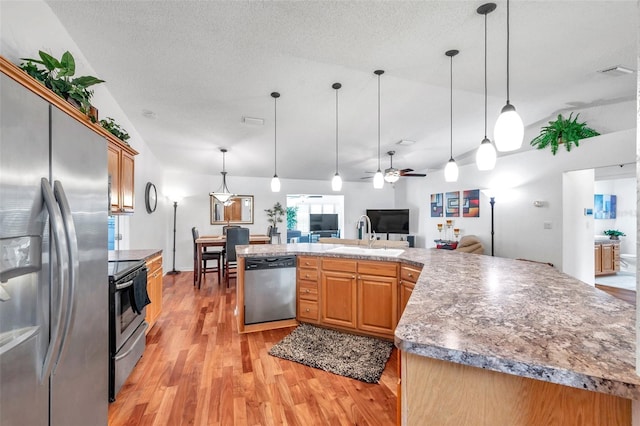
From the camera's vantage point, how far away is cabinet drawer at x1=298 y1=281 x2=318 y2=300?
10.1ft

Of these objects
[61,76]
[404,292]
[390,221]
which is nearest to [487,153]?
[404,292]

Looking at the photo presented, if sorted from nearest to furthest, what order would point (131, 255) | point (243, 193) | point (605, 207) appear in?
point (131, 255)
point (605, 207)
point (243, 193)

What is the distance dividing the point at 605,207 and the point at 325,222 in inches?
275

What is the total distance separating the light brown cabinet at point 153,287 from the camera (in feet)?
9.24

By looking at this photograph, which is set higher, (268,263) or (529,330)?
(529,330)

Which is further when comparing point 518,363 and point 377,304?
point 377,304

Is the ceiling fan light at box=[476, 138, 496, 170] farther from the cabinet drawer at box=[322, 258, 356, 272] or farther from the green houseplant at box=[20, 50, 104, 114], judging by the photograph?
the green houseplant at box=[20, 50, 104, 114]

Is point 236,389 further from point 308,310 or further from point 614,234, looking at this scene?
point 614,234

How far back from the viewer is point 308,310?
→ 3084 millimetres

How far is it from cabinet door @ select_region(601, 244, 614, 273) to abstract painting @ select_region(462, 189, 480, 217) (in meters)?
2.76

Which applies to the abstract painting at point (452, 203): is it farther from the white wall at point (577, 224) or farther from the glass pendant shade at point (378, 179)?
the glass pendant shade at point (378, 179)

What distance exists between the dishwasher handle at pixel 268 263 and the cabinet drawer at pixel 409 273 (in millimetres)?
1213

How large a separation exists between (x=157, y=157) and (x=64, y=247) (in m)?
5.39

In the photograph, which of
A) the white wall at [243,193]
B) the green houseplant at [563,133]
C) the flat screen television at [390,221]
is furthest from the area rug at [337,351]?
the flat screen television at [390,221]
